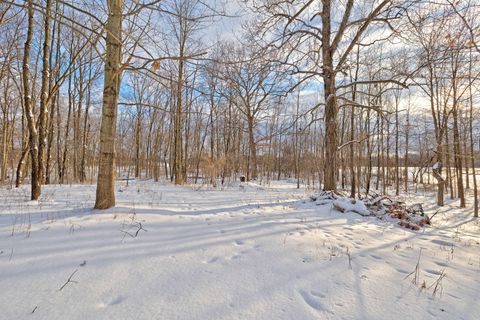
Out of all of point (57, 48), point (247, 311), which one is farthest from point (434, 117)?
point (57, 48)

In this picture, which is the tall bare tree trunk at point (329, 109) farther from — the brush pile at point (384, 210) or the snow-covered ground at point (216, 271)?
the snow-covered ground at point (216, 271)

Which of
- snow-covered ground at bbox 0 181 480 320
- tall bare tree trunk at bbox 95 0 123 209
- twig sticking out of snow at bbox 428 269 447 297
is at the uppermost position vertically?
tall bare tree trunk at bbox 95 0 123 209

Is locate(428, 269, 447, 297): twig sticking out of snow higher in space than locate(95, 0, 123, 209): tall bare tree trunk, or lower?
lower

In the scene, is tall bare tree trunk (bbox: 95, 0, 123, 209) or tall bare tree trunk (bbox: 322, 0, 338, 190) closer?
tall bare tree trunk (bbox: 95, 0, 123, 209)

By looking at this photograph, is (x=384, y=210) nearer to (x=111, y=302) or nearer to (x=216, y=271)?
(x=216, y=271)

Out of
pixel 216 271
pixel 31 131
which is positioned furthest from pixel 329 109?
pixel 31 131

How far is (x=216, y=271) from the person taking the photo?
222 cm

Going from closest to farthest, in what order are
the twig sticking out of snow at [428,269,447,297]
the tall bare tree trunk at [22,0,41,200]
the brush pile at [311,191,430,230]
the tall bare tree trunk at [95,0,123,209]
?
the twig sticking out of snow at [428,269,447,297], the tall bare tree trunk at [95,0,123,209], the tall bare tree trunk at [22,0,41,200], the brush pile at [311,191,430,230]

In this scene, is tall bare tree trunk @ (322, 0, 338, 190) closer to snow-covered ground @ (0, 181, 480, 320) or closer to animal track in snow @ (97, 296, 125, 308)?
snow-covered ground @ (0, 181, 480, 320)

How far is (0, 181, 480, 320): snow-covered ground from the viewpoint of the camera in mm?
1652

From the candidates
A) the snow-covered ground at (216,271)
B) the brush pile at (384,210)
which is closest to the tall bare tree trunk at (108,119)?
the snow-covered ground at (216,271)

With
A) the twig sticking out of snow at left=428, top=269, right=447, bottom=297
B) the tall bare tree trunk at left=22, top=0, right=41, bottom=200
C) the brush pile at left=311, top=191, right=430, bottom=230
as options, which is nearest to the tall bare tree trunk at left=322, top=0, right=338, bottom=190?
the brush pile at left=311, top=191, right=430, bottom=230

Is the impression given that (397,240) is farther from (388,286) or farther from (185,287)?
(185,287)

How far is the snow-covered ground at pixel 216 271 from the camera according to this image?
1.65 m
